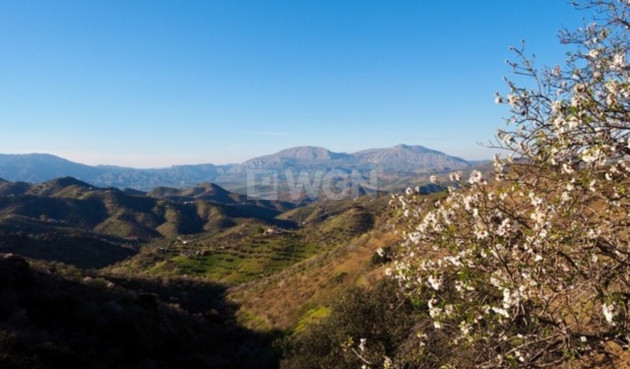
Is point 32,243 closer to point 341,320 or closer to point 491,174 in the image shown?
point 341,320

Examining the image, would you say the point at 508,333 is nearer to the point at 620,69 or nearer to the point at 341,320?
the point at 620,69

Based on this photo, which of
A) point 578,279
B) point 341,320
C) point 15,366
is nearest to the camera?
point 578,279

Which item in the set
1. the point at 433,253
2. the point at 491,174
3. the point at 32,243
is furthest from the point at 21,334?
the point at 32,243

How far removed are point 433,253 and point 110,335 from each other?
30.8 meters

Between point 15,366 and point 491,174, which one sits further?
point 15,366

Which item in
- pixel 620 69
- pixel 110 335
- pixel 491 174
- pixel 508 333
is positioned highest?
pixel 620 69

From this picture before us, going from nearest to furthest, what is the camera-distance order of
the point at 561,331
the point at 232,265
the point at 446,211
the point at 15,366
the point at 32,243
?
the point at 561,331 < the point at 446,211 < the point at 15,366 < the point at 232,265 < the point at 32,243

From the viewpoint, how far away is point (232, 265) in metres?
114

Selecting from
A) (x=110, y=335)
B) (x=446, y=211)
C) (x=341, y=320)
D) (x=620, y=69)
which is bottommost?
(x=110, y=335)

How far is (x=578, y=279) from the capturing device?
711cm

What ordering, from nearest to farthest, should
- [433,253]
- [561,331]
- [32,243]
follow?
[561,331] → [433,253] → [32,243]

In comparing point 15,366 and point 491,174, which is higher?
point 491,174

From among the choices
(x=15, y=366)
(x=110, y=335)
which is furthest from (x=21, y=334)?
(x=110, y=335)

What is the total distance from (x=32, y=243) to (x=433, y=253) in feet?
476
